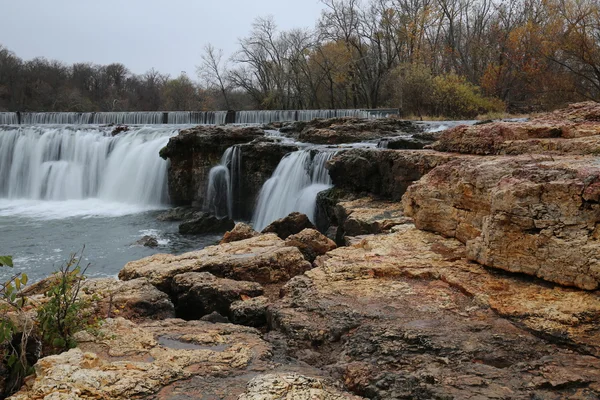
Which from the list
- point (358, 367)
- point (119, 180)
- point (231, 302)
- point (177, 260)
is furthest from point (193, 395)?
point (119, 180)

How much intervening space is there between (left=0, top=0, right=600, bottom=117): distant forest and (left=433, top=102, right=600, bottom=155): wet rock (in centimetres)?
1532

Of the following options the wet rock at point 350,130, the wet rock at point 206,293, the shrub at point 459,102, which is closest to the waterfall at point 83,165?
the wet rock at point 350,130

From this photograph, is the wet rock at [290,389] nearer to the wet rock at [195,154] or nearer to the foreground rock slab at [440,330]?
the foreground rock slab at [440,330]

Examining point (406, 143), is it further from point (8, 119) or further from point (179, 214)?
point (8, 119)

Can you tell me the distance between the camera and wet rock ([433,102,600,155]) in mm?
4730

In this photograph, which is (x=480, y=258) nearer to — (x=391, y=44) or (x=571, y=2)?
(x=571, y=2)

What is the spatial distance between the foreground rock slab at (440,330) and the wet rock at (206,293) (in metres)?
0.72

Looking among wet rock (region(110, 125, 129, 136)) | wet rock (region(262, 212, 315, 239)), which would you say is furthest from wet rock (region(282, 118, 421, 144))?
wet rock (region(110, 125, 129, 136))

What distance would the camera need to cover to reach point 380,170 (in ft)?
31.3

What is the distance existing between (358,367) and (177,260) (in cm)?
364

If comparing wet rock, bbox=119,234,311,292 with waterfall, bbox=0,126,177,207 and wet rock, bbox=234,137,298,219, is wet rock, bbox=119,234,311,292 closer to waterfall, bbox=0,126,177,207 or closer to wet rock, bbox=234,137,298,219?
wet rock, bbox=234,137,298,219

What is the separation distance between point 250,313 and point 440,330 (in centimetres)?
169

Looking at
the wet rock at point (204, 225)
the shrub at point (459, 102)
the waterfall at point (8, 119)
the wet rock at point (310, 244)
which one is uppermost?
the shrub at point (459, 102)

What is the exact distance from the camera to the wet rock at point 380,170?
8438 millimetres
